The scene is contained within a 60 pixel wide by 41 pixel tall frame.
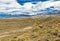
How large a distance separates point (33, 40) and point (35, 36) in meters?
1.43

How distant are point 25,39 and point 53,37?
3763mm

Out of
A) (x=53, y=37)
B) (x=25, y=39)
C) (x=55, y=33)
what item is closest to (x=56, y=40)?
(x=53, y=37)

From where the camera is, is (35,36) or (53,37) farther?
(35,36)

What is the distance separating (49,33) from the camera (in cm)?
2728

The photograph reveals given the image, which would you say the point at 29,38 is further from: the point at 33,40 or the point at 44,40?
the point at 44,40

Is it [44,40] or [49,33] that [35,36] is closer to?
[49,33]

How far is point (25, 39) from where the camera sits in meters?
26.7

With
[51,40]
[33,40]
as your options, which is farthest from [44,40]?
[33,40]

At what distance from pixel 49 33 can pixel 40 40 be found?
2804mm

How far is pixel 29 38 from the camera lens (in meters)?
27.3

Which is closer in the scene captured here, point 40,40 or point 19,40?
point 40,40

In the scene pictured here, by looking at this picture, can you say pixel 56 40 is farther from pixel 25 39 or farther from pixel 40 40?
pixel 25 39

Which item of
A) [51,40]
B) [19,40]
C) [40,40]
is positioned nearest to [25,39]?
[19,40]

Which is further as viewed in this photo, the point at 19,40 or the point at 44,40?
the point at 19,40
